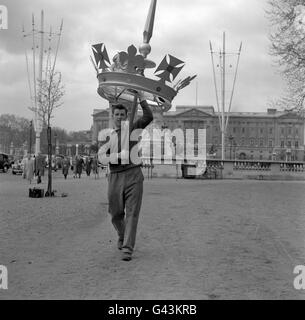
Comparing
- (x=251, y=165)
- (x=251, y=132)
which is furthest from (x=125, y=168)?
(x=251, y=132)

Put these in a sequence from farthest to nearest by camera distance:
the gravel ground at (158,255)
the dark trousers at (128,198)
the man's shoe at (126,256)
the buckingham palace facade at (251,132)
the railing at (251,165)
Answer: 1. the buckingham palace facade at (251,132)
2. the railing at (251,165)
3. the dark trousers at (128,198)
4. the man's shoe at (126,256)
5. the gravel ground at (158,255)

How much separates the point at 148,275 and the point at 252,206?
377 inches

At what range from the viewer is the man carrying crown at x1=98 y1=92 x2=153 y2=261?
709cm

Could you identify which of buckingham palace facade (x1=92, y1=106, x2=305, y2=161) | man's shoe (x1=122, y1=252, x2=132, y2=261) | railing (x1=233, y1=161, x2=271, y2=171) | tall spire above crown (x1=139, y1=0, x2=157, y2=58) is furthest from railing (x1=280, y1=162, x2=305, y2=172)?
buckingham palace facade (x1=92, y1=106, x2=305, y2=161)

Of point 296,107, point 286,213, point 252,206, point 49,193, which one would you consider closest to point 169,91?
point 286,213

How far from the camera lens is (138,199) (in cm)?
712

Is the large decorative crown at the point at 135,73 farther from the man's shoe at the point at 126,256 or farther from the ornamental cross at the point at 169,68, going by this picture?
the man's shoe at the point at 126,256

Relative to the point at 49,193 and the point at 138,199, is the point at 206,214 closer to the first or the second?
the point at 138,199

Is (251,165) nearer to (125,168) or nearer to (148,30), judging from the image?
(148,30)

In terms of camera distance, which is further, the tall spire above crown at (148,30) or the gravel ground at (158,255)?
the tall spire above crown at (148,30)

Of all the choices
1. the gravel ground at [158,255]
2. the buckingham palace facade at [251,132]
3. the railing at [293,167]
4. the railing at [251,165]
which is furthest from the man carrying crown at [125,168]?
the buckingham palace facade at [251,132]

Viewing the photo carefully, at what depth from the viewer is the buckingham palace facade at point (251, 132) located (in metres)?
126

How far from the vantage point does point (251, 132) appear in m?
135

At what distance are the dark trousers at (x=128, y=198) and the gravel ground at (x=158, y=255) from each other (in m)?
0.37
